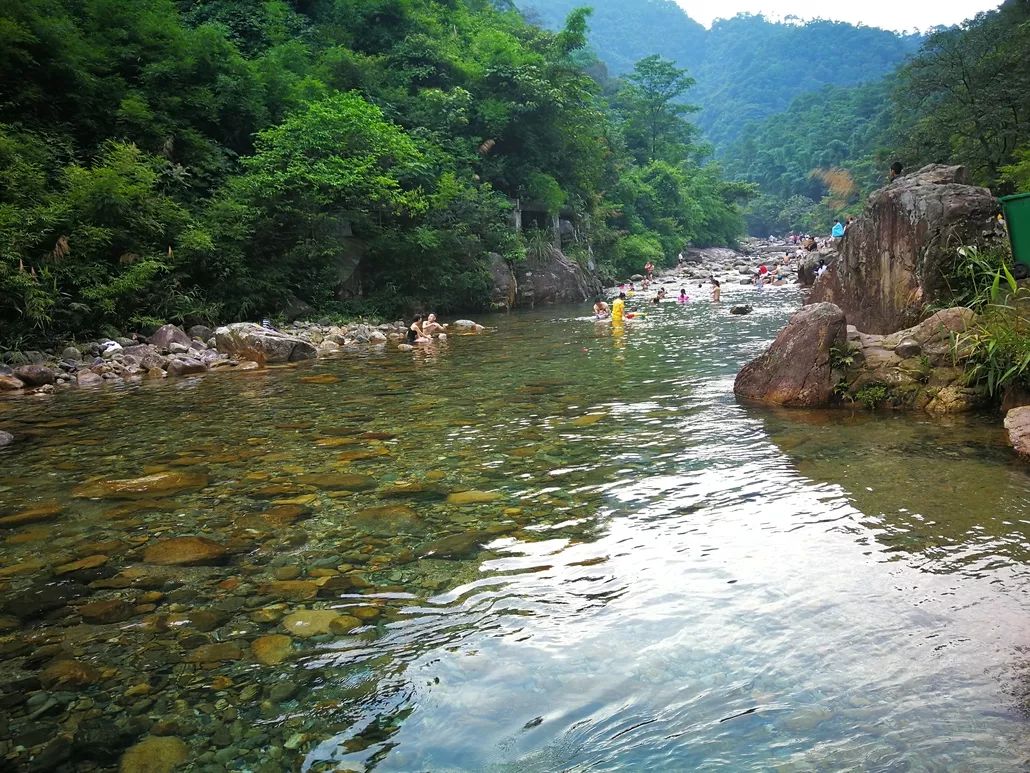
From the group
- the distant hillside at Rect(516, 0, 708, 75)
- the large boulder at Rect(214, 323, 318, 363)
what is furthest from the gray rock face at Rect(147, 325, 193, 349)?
the distant hillside at Rect(516, 0, 708, 75)

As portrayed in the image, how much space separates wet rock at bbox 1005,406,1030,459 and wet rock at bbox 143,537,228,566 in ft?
20.6

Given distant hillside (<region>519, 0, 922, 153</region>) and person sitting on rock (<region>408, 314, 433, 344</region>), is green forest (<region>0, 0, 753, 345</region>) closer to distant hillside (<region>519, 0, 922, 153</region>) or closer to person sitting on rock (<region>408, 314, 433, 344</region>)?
person sitting on rock (<region>408, 314, 433, 344</region>)

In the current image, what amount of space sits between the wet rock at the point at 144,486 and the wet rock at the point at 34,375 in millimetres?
7732

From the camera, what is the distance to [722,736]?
2.57m

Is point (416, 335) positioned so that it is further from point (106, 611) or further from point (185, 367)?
point (106, 611)

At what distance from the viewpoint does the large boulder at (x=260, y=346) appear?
50.0 ft

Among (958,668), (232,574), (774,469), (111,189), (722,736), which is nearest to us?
(722,736)

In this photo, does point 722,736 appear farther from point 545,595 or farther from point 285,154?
point 285,154

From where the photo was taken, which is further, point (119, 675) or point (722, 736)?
point (119, 675)

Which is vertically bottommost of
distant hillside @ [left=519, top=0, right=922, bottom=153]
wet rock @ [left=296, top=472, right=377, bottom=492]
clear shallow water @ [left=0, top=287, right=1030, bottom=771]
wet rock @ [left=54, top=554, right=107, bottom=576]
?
clear shallow water @ [left=0, top=287, right=1030, bottom=771]

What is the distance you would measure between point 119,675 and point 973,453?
658 centimetres

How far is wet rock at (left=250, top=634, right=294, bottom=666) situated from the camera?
3.18 m

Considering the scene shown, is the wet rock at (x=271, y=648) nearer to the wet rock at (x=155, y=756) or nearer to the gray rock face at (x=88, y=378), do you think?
the wet rock at (x=155, y=756)

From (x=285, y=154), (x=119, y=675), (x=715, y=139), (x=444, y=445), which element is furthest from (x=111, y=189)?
(x=715, y=139)
